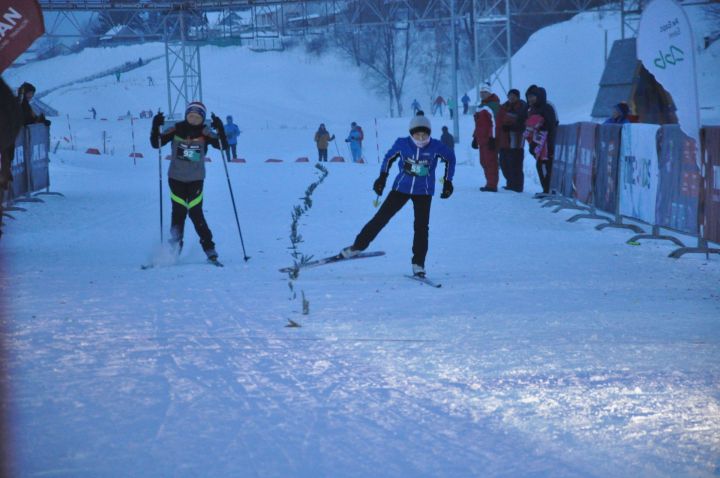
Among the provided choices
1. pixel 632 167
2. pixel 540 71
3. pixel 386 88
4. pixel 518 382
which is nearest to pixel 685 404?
pixel 518 382

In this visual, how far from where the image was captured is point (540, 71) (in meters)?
69.6

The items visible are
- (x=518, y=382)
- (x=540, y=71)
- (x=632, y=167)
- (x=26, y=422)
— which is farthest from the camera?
(x=540, y=71)

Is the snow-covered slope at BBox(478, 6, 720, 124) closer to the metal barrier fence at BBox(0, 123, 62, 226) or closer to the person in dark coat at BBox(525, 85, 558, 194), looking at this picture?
the person in dark coat at BBox(525, 85, 558, 194)

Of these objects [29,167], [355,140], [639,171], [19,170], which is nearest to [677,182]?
[639,171]

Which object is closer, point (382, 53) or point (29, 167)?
point (29, 167)

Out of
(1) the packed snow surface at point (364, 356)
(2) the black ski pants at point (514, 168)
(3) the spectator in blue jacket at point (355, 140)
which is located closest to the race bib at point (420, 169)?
(1) the packed snow surface at point (364, 356)

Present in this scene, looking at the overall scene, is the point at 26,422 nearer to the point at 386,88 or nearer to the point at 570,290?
the point at 570,290

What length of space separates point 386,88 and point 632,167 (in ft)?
251

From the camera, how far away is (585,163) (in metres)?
15.1

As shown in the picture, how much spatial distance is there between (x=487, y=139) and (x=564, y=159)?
3617mm

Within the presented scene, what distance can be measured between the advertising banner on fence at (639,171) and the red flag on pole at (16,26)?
20.3 feet

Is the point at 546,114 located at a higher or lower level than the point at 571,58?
lower

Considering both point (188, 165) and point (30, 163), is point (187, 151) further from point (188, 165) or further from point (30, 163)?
point (30, 163)

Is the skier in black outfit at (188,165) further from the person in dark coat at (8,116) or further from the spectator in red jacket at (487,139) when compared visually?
the spectator in red jacket at (487,139)
